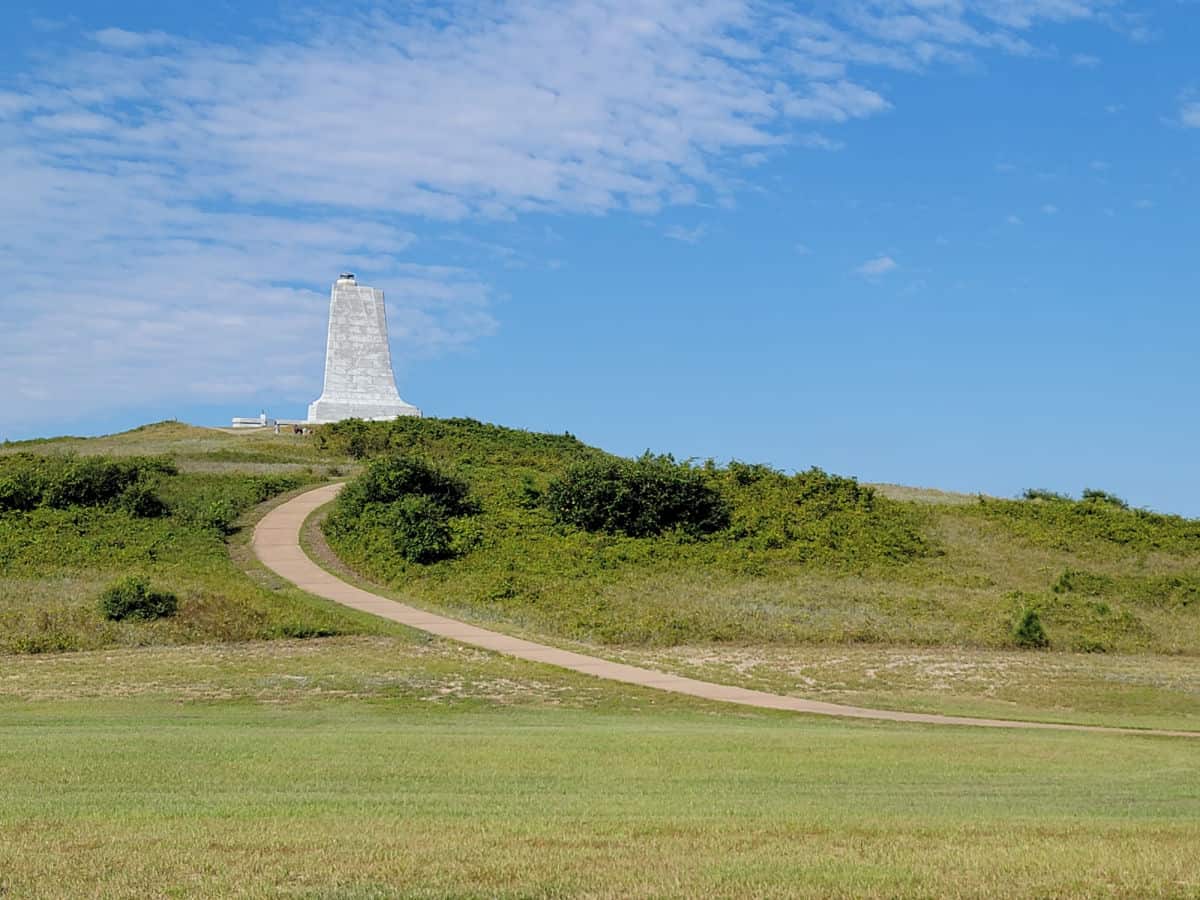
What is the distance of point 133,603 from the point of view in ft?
80.0

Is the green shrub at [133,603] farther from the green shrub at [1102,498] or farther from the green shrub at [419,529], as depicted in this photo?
Answer: the green shrub at [1102,498]

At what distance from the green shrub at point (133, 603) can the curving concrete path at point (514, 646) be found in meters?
3.63

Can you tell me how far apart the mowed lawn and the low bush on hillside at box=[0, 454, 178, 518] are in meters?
16.1

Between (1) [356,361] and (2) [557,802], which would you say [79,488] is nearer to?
(1) [356,361]

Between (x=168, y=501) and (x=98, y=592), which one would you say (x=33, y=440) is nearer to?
(x=168, y=501)

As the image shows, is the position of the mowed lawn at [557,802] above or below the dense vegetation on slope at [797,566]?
below

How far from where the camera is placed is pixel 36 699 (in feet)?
59.7

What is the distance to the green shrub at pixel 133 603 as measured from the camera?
24281 millimetres

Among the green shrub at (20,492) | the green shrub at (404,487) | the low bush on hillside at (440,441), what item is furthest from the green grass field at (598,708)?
the low bush on hillside at (440,441)

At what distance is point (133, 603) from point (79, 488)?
11.1 m

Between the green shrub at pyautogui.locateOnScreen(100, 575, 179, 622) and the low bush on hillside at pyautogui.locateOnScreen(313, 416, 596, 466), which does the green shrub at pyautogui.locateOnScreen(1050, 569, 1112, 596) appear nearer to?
the green shrub at pyautogui.locateOnScreen(100, 575, 179, 622)

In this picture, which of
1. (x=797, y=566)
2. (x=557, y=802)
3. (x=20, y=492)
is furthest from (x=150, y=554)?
(x=557, y=802)

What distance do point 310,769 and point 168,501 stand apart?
25959mm

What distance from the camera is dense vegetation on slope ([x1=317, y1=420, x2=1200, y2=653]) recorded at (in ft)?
83.6
